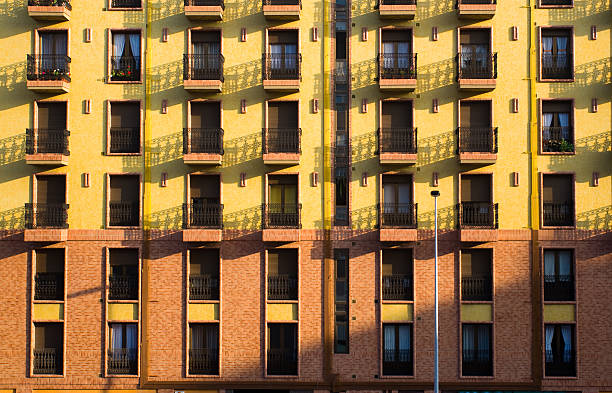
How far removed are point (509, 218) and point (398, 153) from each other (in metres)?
5.97

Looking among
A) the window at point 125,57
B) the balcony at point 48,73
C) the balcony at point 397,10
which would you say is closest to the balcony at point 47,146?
the balcony at point 48,73

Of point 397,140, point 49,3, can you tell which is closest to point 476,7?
point 397,140

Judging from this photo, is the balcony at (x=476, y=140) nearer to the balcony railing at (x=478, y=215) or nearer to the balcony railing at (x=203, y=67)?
the balcony railing at (x=478, y=215)

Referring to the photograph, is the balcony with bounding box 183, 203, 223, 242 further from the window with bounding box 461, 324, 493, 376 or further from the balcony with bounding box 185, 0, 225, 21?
the window with bounding box 461, 324, 493, 376

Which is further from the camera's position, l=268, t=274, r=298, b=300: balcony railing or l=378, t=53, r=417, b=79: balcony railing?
l=378, t=53, r=417, b=79: balcony railing

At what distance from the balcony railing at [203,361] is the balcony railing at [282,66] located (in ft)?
42.3

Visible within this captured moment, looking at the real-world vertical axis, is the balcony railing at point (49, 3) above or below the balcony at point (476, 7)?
above

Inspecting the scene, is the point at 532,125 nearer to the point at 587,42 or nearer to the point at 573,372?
the point at 587,42

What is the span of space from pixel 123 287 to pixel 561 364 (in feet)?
66.6

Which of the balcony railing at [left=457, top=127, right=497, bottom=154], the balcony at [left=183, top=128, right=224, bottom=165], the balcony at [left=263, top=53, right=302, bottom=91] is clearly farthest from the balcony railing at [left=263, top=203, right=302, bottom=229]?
the balcony railing at [left=457, top=127, right=497, bottom=154]

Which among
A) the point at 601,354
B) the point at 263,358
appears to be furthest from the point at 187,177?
the point at 601,354

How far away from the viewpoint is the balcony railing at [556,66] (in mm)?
27047

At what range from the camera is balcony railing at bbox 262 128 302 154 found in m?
26.7

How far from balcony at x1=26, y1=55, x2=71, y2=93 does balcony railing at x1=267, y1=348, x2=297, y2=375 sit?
51.1 feet
